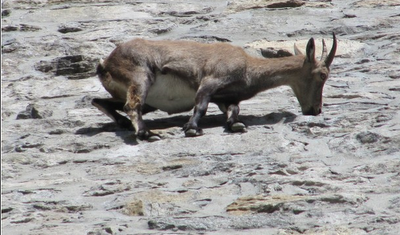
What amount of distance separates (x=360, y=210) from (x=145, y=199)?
120 centimetres

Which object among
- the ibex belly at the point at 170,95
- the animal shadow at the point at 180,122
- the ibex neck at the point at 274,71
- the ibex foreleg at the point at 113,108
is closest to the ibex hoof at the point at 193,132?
the animal shadow at the point at 180,122

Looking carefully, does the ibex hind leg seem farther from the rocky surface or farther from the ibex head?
the ibex head

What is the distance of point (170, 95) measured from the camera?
22.2 ft

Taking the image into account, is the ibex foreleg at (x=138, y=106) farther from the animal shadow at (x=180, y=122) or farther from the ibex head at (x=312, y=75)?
the ibex head at (x=312, y=75)

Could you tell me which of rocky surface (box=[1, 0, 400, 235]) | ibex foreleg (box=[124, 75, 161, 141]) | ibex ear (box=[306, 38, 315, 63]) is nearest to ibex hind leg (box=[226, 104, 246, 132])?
rocky surface (box=[1, 0, 400, 235])

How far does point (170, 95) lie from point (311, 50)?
52.1 inches

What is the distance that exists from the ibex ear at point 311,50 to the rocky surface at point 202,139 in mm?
280

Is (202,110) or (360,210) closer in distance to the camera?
(360,210)

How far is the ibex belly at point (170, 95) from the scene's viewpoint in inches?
266

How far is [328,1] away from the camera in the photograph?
8.79 m

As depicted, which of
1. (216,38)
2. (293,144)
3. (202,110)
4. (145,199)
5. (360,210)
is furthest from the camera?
(216,38)

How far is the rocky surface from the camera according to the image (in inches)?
166

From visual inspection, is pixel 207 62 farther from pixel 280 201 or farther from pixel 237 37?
pixel 280 201

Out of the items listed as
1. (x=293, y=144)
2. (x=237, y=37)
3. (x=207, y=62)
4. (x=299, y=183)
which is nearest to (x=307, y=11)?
(x=237, y=37)
